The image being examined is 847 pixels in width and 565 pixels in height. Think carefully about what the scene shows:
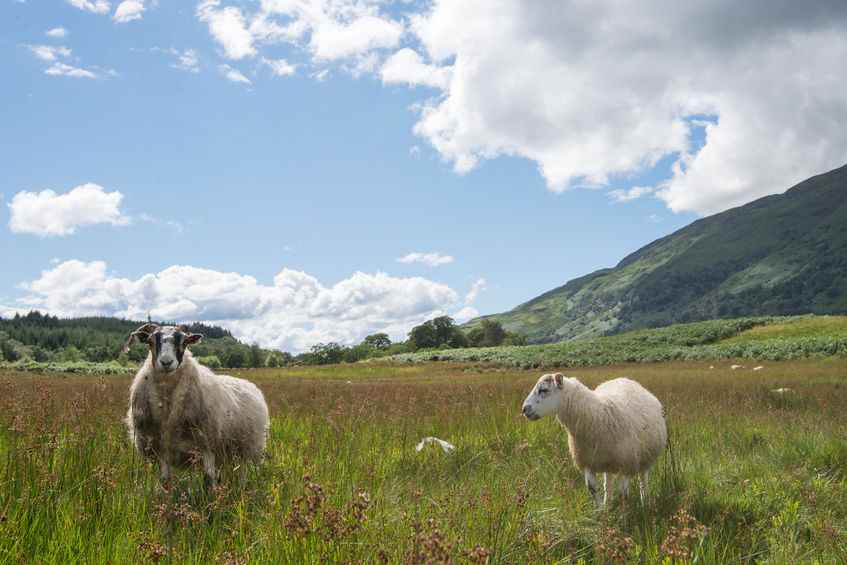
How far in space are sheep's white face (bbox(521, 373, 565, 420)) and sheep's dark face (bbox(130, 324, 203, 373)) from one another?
481 cm

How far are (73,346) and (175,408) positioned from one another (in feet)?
366

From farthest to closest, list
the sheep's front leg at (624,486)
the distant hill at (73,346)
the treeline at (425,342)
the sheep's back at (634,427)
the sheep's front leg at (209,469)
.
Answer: the treeline at (425,342), the distant hill at (73,346), the sheep's back at (634,427), the sheep's front leg at (624,486), the sheep's front leg at (209,469)

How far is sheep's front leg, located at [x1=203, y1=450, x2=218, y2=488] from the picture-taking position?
6.32 meters

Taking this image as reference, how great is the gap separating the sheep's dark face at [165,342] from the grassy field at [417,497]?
3.08ft

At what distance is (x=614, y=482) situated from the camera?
802 centimetres

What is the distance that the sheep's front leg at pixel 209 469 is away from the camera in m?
6.32

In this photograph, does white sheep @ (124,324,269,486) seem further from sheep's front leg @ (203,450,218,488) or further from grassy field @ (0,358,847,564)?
grassy field @ (0,358,847,564)

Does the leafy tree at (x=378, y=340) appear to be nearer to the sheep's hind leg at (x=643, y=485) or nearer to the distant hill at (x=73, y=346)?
the distant hill at (x=73, y=346)

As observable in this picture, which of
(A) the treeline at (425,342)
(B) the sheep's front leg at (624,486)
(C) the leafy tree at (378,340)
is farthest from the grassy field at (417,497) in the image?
(C) the leafy tree at (378,340)

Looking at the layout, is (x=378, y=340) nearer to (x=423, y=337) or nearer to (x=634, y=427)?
(x=423, y=337)

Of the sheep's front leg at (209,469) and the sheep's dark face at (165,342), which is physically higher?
the sheep's dark face at (165,342)

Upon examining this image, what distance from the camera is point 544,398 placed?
7988mm

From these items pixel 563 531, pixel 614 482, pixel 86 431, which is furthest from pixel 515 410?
pixel 86 431

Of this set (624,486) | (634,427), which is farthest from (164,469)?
(634,427)
